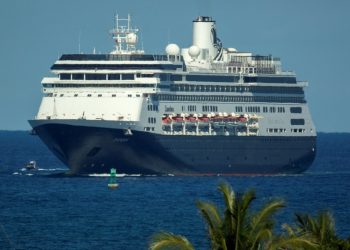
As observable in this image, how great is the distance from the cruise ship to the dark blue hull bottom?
7 cm

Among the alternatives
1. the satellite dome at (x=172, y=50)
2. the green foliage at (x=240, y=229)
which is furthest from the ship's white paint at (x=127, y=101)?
the green foliage at (x=240, y=229)

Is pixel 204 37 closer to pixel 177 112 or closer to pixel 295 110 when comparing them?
pixel 295 110

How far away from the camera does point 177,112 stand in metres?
104

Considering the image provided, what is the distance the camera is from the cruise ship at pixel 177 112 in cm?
9944

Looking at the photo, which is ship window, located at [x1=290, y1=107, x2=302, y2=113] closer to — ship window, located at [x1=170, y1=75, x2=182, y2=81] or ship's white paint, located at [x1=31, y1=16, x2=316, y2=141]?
ship's white paint, located at [x1=31, y1=16, x2=316, y2=141]

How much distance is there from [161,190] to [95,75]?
43.0 feet

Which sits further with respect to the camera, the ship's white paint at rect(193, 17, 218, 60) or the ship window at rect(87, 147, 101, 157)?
the ship's white paint at rect(193, 17, 218, 60)

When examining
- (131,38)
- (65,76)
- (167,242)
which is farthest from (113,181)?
(167,242)

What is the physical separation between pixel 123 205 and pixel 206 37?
35.9 meters

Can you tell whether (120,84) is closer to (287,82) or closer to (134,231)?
(287,82)

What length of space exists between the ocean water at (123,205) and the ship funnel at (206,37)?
1110 cm

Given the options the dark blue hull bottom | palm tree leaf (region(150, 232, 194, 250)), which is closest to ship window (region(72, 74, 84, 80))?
the dark blue hull bottom

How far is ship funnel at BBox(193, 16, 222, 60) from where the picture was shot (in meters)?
114

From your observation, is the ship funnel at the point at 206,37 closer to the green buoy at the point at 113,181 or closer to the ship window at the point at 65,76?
the ship window at the point at 65,76
